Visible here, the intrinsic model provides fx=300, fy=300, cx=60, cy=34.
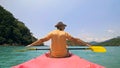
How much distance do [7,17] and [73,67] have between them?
98466mm

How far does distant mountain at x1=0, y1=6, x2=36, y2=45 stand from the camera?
→ 9734 centimetres

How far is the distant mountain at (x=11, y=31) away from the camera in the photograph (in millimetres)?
97338

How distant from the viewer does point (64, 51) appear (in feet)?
26.6

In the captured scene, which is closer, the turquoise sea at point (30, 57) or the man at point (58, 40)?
the man at point (58, 40)

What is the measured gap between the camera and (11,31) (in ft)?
331

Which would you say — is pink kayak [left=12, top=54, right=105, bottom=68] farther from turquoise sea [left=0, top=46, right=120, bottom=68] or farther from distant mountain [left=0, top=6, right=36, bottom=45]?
distant mountain [left=0, top=6, right=36, bottom=45]

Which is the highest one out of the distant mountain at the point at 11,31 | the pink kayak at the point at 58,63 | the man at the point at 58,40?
the distant mountain at the point at 11,31

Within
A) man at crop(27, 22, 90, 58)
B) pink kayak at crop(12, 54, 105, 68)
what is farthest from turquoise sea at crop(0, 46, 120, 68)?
man at crop(27, 22, 90, 58)

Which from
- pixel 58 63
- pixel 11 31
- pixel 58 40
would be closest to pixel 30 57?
pixel 58 40

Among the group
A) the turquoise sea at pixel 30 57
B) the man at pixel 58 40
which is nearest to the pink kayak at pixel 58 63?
the man at pixel 58 40

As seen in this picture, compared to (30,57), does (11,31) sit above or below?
above

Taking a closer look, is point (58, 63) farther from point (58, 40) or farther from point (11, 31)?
point (11, 31)

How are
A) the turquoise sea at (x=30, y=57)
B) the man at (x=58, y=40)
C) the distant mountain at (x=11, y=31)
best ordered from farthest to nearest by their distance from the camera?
1. the distant mountain at (x=11, y=31)
2. the turquoise sea at (x=30, y=57)
3. the man at (x=58, y=40)

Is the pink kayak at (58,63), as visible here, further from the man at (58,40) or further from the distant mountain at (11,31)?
the distant mountain at (11,31)
